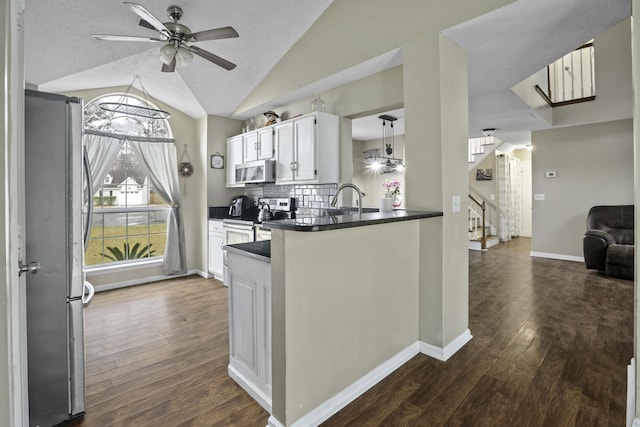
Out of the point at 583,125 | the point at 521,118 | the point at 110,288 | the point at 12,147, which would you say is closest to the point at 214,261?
the point at 110,288

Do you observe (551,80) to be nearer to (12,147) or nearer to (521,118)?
(521,118)

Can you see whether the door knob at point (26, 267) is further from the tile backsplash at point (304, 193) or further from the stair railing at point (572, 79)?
the stair railing at point (572, 79)

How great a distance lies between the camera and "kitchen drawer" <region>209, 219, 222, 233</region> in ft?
14.8

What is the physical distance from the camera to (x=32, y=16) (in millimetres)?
2432

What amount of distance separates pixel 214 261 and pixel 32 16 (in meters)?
3.16

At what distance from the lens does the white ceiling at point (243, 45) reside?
7.45 ft

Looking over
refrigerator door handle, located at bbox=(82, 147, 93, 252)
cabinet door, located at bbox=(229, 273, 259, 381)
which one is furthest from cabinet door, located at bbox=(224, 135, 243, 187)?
cabinet door, located at bbox=(229, 273, 259, 381)

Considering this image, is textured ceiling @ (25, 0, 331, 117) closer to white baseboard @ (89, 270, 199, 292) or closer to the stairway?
white baseboard @ (89, 270, 199, 292)

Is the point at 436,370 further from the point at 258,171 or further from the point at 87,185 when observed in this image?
the point at 258,171

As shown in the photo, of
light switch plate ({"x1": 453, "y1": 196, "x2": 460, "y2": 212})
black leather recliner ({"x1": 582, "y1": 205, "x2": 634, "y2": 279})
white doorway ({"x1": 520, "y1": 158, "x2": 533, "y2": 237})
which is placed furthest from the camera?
white doorway ({"x1": 520, "y1": 158, "x2": 533, "y2": 237})

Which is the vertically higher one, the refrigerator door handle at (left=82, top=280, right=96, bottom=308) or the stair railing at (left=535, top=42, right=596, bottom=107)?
the stair railing at (left=535, top=42, right=596, bottom=107)

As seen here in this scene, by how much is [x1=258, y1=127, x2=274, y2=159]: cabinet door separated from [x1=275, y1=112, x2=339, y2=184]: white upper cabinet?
0.81 feet

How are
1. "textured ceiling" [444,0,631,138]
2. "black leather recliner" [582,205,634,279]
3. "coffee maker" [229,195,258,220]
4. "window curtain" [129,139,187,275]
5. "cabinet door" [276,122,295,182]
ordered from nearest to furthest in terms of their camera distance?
1. "textured ceiling" [444,0,631,138]
2. "cabinet door" [276,122,295,182]
3. "black leather recliner" [582,205,634,279]
4. "window curtain" [129,139,187,275]
5. "coffee maker" [229,195,258,220]

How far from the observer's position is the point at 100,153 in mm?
4047
